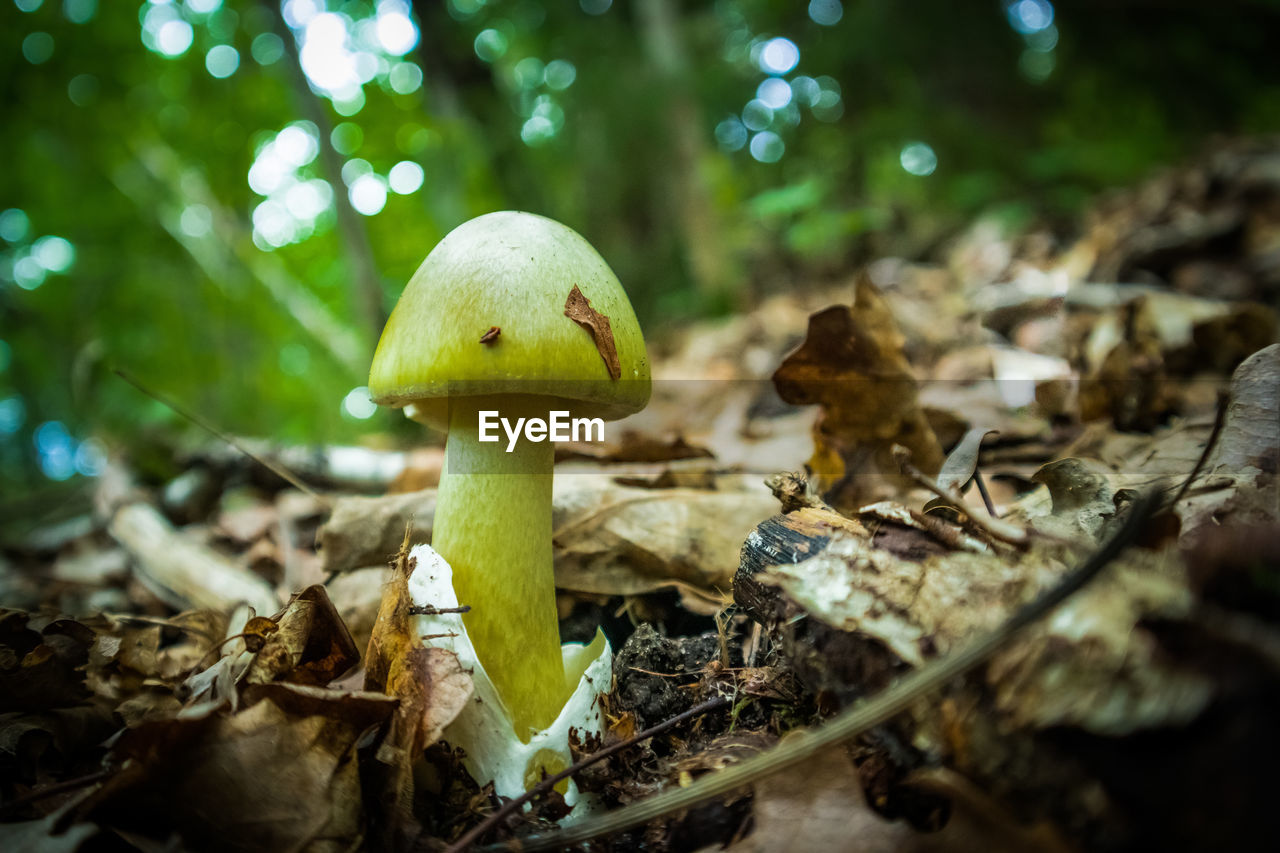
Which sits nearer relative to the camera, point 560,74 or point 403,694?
point 403,694

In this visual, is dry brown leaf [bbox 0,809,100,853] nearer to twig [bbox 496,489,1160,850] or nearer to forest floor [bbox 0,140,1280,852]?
forest floor [bbox 0,140,1280,852]

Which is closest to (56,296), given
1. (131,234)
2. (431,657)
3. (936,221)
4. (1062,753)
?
(131,234)

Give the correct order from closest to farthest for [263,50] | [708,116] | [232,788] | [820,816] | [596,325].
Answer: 1. [820,816]
2. [232,788]
3. [596,325]
4. [708,116]
5. [263,50]

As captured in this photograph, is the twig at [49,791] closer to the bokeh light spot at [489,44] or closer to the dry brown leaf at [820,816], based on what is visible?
the dry brown leaf at [820,816]

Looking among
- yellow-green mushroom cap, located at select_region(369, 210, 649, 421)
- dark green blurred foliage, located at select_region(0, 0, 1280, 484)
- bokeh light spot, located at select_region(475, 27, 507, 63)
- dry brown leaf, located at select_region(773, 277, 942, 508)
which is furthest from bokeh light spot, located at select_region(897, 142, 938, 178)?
yellow-green mushroom cap, located at select_region(369, 210, 649, 421)

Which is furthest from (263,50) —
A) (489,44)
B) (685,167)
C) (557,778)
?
(557,778)

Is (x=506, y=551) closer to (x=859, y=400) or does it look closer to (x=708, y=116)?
(x=859, y=400)
